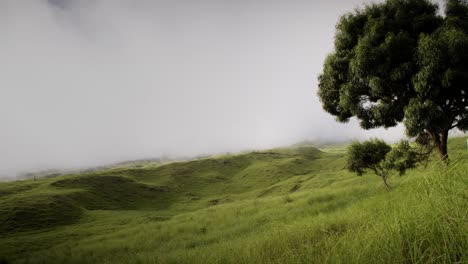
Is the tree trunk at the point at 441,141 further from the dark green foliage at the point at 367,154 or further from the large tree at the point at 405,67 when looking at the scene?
the dark green foliage at the point at 367,154

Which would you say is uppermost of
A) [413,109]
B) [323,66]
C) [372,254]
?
[323,66]

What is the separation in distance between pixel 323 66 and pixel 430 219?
498 inches

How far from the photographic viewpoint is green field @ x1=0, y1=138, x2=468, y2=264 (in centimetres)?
372

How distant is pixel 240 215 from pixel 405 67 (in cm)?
1606

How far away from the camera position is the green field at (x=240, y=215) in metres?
3.72

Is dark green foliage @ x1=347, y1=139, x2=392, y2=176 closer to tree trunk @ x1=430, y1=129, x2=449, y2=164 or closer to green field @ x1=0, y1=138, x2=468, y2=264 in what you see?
green field @ x1=0, y1=138, x2=468, y2=264

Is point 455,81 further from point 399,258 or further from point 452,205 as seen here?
point 399,258

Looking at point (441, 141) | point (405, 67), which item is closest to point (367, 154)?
point (441, 141)

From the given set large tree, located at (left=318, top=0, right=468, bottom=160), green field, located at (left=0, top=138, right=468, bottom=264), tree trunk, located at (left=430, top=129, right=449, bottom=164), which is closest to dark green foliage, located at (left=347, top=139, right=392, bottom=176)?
green field, located at (left=0, top=138, right=468, bottom=264)

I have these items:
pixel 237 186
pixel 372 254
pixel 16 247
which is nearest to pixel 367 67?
pixel 372 254

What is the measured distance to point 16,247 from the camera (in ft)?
102

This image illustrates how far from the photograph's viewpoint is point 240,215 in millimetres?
22797

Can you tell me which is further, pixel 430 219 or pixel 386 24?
pixel 386 24

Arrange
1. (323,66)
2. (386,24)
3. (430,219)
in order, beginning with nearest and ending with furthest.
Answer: (430,219), (386,24), (323,66)
